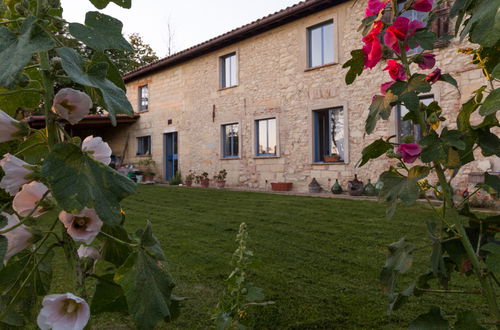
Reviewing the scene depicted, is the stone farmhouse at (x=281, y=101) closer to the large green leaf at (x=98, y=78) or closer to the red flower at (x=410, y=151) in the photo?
the red flower at (x=410, y=151)

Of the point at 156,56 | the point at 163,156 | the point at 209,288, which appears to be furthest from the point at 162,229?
the point at 156,56

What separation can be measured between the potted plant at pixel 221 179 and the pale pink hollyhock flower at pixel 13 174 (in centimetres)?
1205

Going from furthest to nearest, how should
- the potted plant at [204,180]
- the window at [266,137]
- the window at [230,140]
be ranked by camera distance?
the potted plant at [204,180] → the window at [230,140] → the window at [266,137]

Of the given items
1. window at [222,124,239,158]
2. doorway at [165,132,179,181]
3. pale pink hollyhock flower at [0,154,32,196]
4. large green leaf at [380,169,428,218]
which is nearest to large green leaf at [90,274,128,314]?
pale pink hollyhock flower at [0,154,32,196]

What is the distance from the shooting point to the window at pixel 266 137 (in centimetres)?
1197

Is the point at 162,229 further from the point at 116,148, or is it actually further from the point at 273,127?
the point at 116,148

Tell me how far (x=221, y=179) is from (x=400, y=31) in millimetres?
11872

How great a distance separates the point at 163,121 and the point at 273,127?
6.24 meters

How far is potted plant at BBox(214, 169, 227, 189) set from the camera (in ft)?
42.0

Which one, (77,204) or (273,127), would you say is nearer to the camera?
(77,204)

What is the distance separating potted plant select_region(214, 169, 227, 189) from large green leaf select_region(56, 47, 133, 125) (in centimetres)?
1212

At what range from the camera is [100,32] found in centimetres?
71

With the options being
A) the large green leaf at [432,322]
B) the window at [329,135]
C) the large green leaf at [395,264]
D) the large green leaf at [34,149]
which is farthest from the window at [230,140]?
the large green leaf at [34,149]

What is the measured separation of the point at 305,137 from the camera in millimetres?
10875
